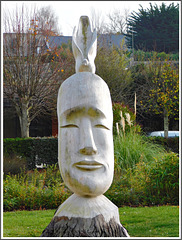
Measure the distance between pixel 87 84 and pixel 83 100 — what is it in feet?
0.59

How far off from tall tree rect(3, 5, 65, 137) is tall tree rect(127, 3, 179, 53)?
1313cm

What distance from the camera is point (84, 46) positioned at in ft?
11.8

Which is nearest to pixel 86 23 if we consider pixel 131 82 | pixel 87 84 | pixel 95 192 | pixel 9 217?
pixel 87 84

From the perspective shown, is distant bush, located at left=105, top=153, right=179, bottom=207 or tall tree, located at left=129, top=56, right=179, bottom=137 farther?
tall tree, located at left=129, top=56, right=179, bottom=137

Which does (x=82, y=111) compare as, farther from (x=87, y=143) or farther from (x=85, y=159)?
(x=85, y=159)

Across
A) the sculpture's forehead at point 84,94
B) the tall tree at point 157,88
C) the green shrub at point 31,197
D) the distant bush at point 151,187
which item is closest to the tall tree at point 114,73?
the tall tree at point 157,88

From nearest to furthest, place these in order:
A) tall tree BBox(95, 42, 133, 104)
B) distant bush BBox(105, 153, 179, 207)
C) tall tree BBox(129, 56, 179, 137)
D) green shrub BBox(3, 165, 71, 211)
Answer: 1. green shrub BBox(3, 165, 71, 211)
2. distant bush BBox(105, 153, 179, 207)
3. tall tree BBox(129, 56, 179, 137)
4. tall tree BBox(95, 42, 133, 104)

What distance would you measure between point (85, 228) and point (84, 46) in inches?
77.7

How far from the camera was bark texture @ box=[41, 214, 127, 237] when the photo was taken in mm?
3061

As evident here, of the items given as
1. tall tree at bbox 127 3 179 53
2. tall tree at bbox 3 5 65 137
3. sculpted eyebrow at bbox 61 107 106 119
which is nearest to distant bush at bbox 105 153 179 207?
sculpted eyebrow at bbox 61 107 106 119

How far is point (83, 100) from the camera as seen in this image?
3.21 metres

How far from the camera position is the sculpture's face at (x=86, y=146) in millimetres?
3135

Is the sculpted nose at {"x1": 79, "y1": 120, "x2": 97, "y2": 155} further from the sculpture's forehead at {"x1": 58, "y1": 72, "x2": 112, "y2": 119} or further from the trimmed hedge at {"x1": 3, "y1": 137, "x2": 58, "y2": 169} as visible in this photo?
the trimmed hedge at {"x1": 3, "y1": 137, "x2": 58, "y2": 169}

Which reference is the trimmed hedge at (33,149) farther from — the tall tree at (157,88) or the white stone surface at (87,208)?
the white stone surface at (87,208)
